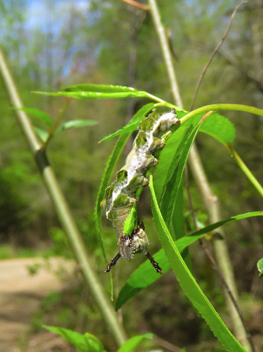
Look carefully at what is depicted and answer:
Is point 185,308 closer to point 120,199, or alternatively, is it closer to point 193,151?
point 193,151

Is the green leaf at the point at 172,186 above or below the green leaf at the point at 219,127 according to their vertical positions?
below

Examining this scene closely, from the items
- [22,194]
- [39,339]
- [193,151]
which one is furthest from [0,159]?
[193,151]

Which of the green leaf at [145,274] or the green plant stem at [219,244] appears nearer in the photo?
the green leaf at [145,274]

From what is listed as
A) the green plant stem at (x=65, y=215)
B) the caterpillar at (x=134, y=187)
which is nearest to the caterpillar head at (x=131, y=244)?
the caterpillar at (x=134, y=187)

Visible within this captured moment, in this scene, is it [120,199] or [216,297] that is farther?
[216,297]

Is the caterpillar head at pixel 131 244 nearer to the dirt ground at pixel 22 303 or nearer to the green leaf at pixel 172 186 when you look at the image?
the green leaf at pixel 172 186

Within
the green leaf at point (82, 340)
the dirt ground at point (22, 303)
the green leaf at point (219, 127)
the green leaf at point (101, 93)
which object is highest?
the dirt ground at point (22, 303)
